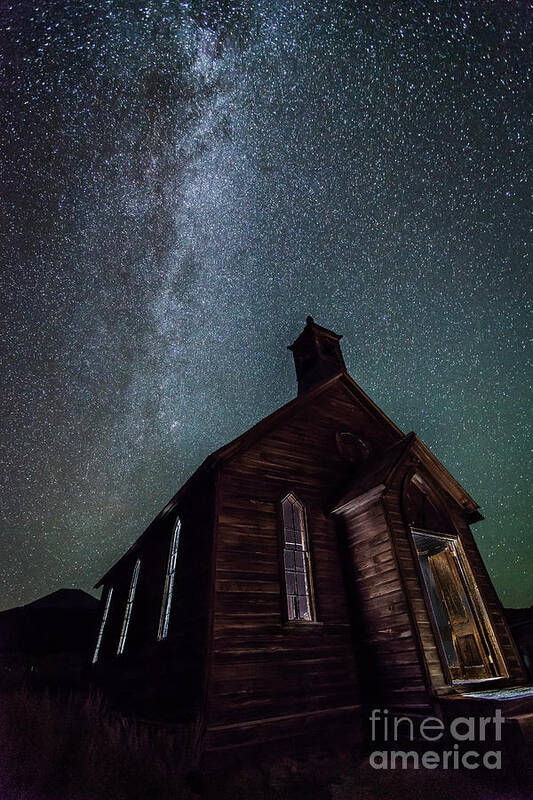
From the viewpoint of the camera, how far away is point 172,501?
421 inches

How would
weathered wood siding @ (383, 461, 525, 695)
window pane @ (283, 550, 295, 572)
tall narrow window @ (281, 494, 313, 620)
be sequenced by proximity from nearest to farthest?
weathered wood siding @ (383, 461, 525, 695), tall narrow window @ (281, 494, 313, 620), window pane @ (283, 550, 295, 572)

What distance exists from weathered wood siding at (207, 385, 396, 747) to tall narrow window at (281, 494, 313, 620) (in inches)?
8.2

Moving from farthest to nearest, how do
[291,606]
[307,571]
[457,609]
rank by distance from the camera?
[457,609], [307,571], [291,606]

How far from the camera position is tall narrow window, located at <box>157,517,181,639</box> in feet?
29.5

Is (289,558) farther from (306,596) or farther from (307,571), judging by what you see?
(306,596)

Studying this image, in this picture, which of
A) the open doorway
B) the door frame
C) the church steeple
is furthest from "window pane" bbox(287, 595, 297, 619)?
the church steeple

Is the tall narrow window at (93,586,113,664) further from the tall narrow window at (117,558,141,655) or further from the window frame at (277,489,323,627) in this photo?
the window frame at (277,489,323,627)

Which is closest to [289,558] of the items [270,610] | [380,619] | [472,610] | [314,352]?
[270,610]

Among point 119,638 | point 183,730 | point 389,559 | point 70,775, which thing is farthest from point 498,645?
point 119,638

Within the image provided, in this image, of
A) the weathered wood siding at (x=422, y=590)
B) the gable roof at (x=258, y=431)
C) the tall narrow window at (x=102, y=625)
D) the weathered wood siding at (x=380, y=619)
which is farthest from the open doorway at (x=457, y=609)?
the tall narrow window at (x=102, y=625)

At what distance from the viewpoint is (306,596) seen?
850cm

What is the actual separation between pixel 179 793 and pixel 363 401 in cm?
1119

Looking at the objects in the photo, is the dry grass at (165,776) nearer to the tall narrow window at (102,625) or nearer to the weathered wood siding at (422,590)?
the weathered wood siding at (422,590)

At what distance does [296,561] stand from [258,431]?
338cm
